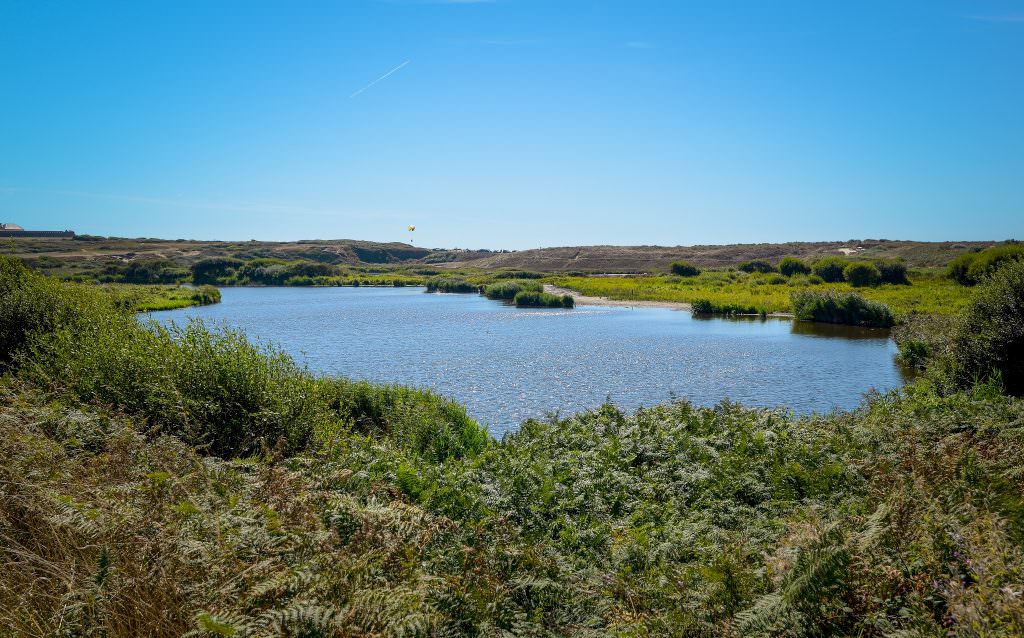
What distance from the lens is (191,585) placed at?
4.41 meters

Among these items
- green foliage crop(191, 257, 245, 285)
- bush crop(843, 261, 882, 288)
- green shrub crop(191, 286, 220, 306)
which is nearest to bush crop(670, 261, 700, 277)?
bush crop(843, 261, 882, 288)

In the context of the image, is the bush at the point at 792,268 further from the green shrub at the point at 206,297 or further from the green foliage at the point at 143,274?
the green foliage at the point at 143,274

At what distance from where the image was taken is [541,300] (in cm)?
6022

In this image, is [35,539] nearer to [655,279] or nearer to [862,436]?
[862,436]

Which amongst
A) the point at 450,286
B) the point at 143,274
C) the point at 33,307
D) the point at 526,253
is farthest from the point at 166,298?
the point at 526,253

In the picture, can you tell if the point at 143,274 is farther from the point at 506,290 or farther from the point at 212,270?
the point at 506,290

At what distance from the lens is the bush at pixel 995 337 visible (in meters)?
14.9

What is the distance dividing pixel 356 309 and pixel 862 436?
166 feet

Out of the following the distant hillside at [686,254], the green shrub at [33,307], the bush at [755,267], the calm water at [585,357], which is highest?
the distant hillside at [686,254]

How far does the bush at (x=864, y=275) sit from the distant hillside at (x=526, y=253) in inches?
1104

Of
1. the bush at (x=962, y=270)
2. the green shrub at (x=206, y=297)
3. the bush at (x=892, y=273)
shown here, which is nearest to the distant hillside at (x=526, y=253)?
the bush at (x=892, y=273)

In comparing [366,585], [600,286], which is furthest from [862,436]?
[600,286]

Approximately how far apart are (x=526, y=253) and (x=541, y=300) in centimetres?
10157

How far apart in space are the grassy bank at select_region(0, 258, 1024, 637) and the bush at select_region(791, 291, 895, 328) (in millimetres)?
32881
